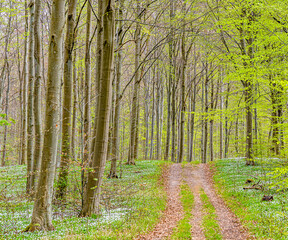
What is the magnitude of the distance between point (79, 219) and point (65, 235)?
163cm

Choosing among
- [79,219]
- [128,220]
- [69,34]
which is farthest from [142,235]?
[69,34]

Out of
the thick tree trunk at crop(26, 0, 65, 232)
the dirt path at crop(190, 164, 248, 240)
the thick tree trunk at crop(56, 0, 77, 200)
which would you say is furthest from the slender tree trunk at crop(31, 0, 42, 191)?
the dirt path at crop(190, 164, 248, 240)

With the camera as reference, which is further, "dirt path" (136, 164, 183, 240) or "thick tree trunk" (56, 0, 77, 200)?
"thick tree trunk" (56, 0, 77, 200)

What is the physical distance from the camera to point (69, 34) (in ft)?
30.7

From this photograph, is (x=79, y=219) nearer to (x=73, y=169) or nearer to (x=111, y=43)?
(x=73, y=169)

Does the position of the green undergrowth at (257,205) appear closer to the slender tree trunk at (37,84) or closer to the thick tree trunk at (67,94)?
the thick tree trunk at (67,94)

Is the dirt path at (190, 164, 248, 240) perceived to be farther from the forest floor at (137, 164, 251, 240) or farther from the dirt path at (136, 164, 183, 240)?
the dirt path at (136, 164, 183, 240)

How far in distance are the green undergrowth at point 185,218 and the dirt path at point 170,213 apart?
18 cm

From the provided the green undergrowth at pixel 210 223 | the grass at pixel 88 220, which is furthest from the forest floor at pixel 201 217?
the grass at pixel 88 220

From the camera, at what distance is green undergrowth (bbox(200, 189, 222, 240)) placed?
7527mm

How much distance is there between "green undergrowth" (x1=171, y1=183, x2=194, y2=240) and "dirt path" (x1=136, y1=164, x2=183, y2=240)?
18cm

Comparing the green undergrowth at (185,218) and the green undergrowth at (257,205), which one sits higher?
the green undergrowth at (257,205)

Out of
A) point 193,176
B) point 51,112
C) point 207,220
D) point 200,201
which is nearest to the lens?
point 51,112

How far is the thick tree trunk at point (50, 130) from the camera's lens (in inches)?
241
